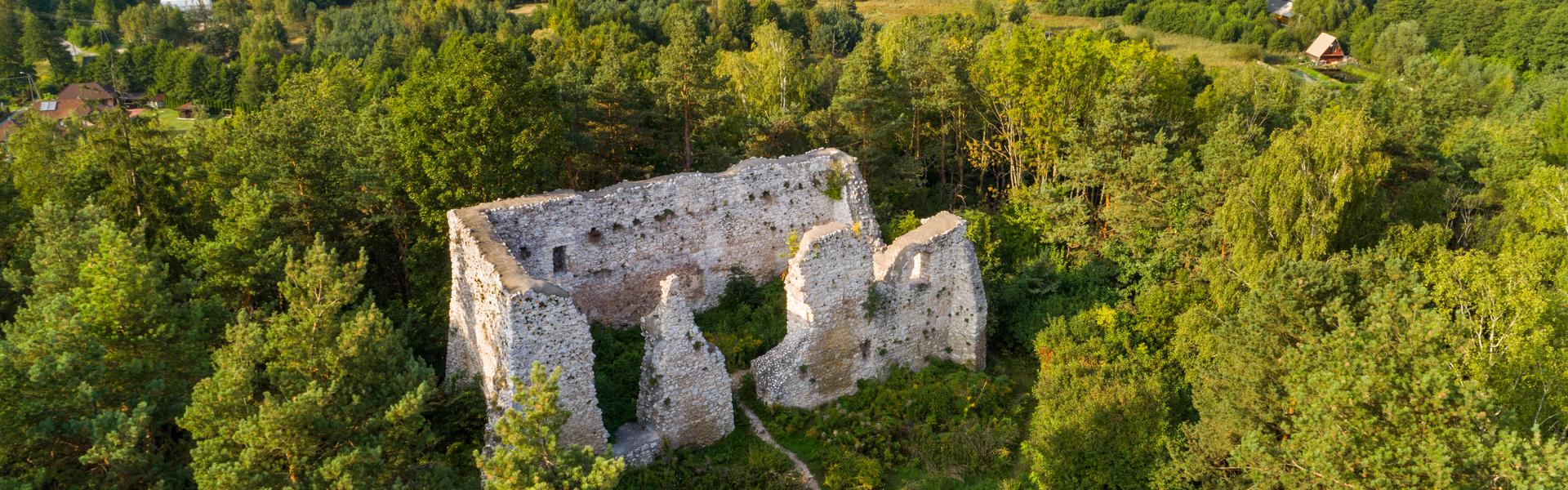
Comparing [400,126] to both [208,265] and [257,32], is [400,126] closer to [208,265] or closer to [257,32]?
[208,265]

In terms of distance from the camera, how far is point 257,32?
7669 centimetres

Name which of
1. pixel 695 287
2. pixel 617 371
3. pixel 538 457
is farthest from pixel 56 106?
pixel 538 457

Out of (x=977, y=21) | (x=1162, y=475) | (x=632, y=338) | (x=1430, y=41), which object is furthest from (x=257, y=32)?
(x=1430, y=41)

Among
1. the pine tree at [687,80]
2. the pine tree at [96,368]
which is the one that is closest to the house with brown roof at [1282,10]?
the pine tree at [687,80]

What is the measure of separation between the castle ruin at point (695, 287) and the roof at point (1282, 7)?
260 ft

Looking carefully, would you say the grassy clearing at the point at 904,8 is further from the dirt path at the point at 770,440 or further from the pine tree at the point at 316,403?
the pine tree at the point at 316,403

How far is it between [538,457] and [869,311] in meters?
9.59

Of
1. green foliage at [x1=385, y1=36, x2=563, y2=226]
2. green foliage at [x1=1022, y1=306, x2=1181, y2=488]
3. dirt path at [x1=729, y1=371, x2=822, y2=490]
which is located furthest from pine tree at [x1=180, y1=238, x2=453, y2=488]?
green foliage at [x1=1022, y1=306, x2=1181, y2=488]

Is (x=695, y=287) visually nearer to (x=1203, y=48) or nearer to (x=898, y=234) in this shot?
(x=898, y=234)

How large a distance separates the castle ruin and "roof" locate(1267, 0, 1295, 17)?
79308mm

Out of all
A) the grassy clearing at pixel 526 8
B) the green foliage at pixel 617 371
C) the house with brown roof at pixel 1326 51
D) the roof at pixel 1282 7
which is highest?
the grassy clearing at pixel 526 8

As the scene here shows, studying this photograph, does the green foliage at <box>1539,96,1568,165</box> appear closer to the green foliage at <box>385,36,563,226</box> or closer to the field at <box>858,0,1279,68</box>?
the field at <box>858,0,1279,68</box>

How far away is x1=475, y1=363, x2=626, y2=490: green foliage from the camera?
12156 mm

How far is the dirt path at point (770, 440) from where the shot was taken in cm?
1858
